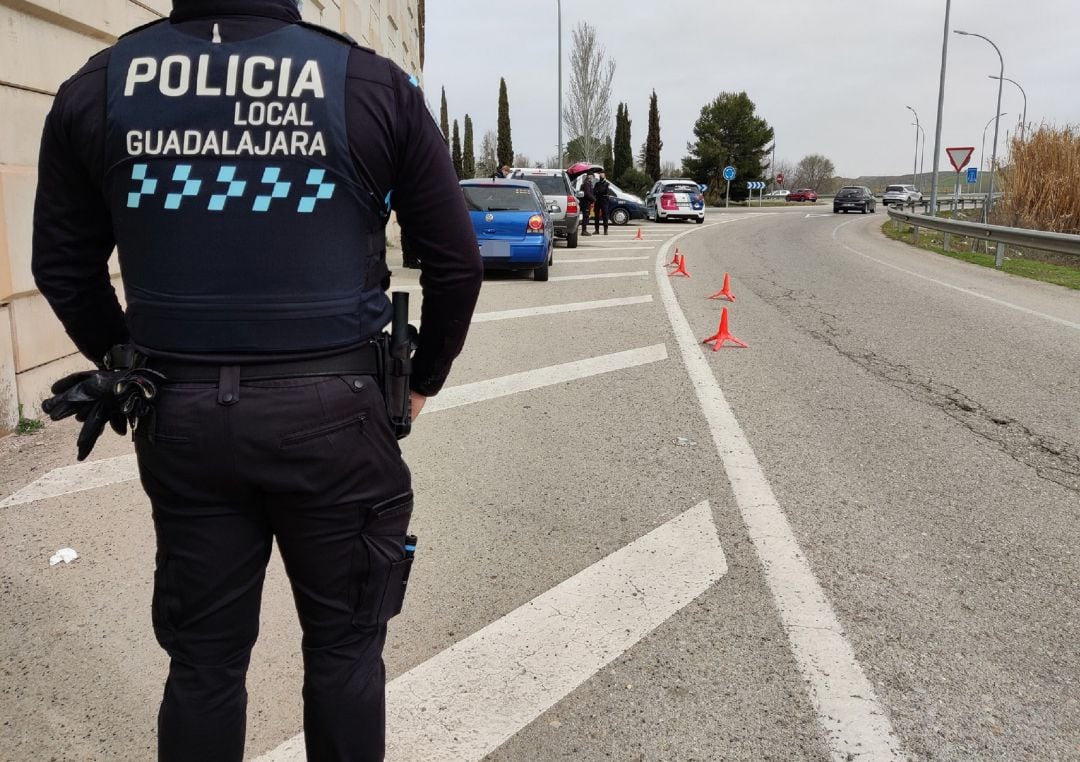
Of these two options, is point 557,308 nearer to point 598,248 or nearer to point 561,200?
point 561,200

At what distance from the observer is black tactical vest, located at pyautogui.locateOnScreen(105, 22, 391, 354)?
169 cm

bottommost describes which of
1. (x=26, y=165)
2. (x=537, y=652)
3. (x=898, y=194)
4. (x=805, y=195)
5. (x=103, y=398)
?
(x=537, y=652)

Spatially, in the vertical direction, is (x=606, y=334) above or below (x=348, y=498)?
below

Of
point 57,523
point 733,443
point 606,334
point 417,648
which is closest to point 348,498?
point 417,648

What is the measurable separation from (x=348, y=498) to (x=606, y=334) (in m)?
7.41

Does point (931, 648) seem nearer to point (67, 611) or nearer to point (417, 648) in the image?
point (417, 648)

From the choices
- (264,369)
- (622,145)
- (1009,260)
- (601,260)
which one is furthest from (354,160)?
(622,145)

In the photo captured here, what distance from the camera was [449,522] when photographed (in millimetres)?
4180

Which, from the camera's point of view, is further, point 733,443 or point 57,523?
point 733,443

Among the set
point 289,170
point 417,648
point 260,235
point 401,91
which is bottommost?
point 417,648

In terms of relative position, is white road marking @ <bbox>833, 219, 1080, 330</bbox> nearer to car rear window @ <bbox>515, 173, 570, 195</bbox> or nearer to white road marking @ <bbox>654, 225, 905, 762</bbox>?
white road marking @ <bbox>654, 225, 905, 762</bbox>

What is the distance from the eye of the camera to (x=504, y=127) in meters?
73.8

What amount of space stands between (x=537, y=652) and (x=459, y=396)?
3.76 metres

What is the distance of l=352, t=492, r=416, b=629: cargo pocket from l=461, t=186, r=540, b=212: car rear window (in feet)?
38.9
